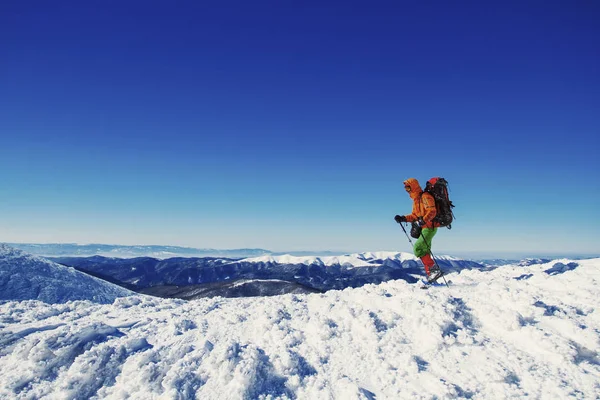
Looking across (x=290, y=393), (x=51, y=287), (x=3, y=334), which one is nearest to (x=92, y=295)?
(x=51, y=287)

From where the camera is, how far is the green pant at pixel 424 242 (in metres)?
13.0

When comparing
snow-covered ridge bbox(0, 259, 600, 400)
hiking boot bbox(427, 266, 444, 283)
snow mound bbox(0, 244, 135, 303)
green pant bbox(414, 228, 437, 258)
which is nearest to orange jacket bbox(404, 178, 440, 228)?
green pant bbox(414, 228, 437, 258)

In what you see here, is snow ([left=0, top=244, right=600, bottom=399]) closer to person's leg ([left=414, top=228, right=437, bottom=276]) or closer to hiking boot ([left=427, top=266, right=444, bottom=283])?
hiking boot ([left=427, top=266, right=444, bottom=283])

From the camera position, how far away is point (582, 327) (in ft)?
23.1

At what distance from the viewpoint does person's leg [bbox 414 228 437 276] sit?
514 inches

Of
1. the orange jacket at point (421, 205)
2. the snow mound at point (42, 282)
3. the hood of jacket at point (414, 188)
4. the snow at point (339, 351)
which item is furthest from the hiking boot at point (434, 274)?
the snow mound at point (42, 282)

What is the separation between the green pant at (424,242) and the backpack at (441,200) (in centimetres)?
48

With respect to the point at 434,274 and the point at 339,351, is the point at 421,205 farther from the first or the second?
the point at 339,351

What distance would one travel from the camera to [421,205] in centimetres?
1253

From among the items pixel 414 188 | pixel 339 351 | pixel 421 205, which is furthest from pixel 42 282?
pixel 421 205

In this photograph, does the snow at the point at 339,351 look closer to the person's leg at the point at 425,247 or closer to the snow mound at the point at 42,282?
the person's leg at the point at 425,247

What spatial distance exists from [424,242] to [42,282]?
2682 cm

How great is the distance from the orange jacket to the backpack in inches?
10.7

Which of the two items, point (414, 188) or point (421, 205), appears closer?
point (421, 205)
